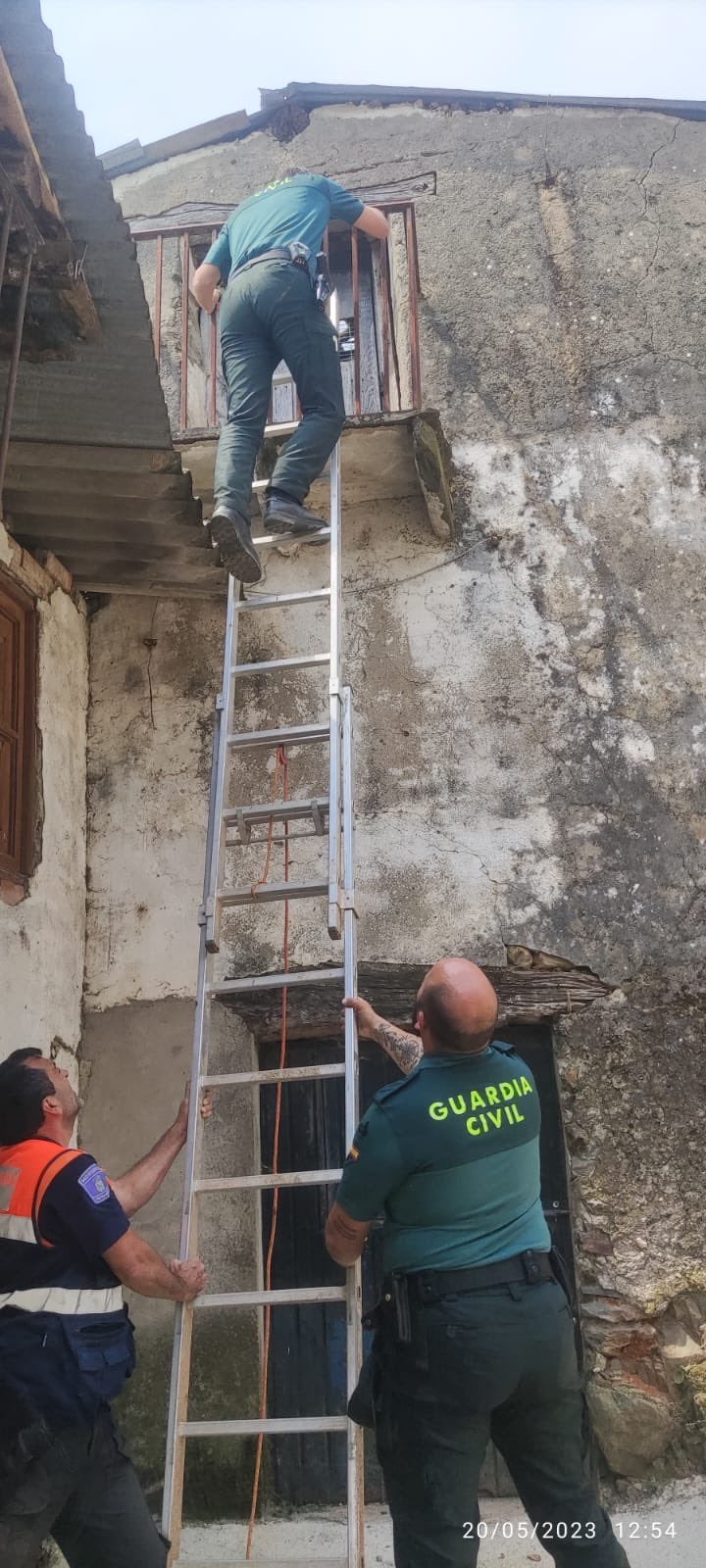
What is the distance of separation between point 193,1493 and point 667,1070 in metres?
2.19

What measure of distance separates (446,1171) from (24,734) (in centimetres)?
259

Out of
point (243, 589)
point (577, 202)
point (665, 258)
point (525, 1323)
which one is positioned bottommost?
point (525, 1323)

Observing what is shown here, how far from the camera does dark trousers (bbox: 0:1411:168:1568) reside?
8.05ft

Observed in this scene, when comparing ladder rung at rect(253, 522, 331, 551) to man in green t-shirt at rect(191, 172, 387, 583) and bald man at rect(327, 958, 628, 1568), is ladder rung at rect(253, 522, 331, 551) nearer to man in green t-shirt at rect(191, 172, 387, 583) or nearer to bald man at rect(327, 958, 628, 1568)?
man in green t-shirt at rect(191, 172, 387, 583)

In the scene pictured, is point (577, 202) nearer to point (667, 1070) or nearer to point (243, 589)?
point (243, 589)

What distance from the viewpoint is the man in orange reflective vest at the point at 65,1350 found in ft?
8.09

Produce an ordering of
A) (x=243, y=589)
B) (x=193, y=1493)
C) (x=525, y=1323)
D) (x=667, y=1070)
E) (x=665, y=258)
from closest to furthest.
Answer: (x=525, y=1323), (x=193, y=1493), (x=667, y=1070), (x=243, y=589), (x=665, y=258)

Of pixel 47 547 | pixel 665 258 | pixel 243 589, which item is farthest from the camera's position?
pixel 665 258

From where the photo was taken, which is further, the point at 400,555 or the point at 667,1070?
the point at 400,555

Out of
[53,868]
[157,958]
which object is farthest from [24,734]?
[157,958]

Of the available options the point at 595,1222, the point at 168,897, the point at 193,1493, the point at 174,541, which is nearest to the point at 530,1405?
the point at 595,1222

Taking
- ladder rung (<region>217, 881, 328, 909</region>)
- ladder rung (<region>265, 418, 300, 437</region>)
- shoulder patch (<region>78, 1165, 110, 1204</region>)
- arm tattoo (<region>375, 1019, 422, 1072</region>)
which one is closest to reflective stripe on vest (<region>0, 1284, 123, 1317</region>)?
shoulder patch (<region>78, 1165, 110, 1204</region>)

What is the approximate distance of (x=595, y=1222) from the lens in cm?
407

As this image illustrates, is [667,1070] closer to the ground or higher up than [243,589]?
closer to the ground
